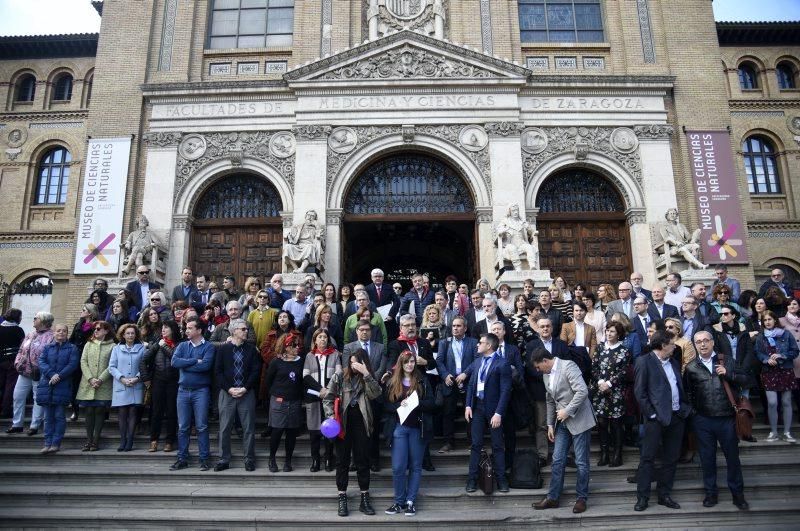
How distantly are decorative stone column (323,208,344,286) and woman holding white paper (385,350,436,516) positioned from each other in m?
8.36

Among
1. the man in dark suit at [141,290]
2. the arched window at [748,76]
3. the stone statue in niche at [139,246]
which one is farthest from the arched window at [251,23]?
the arched window at [748,76]

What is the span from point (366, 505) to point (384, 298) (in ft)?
14.1

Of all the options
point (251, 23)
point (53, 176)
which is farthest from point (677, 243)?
point (53, 176)

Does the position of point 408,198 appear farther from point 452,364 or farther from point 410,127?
point 452,364

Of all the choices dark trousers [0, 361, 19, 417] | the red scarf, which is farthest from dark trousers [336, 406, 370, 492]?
dark trousers [0, 361, 19, 417]

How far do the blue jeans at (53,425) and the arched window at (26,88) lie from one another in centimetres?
→ 2392

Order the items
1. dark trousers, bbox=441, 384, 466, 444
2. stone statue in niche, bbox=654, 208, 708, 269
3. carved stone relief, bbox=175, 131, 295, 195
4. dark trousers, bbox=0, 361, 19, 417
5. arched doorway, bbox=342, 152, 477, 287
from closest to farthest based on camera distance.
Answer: dark trousers, bbox=441, 384, 466, 444 < dark trousers, bbox=0, 361, 19, 417 < stone statue in niche, bbox=654, 208, 708, 269 < arched doorway, bbox=342, 152, 477, 287 < carved stone relief, bbox=175, 131, 295, 195

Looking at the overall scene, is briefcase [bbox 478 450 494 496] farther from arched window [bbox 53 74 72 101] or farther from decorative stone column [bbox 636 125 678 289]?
arched window [bbox 53 74 72 101]

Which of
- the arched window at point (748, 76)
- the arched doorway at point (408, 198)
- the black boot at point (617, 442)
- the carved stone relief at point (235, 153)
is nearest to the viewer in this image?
the black boot at point (617, 442)

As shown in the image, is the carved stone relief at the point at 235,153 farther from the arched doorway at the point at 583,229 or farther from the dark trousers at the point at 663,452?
the dark trousers at the point at 663,452

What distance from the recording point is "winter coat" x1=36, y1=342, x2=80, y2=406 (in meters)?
8.65

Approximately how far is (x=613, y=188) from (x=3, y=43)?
1074 inches

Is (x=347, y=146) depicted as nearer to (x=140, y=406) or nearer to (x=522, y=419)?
(x=140, y=406)

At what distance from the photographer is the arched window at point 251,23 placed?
18.4 m
